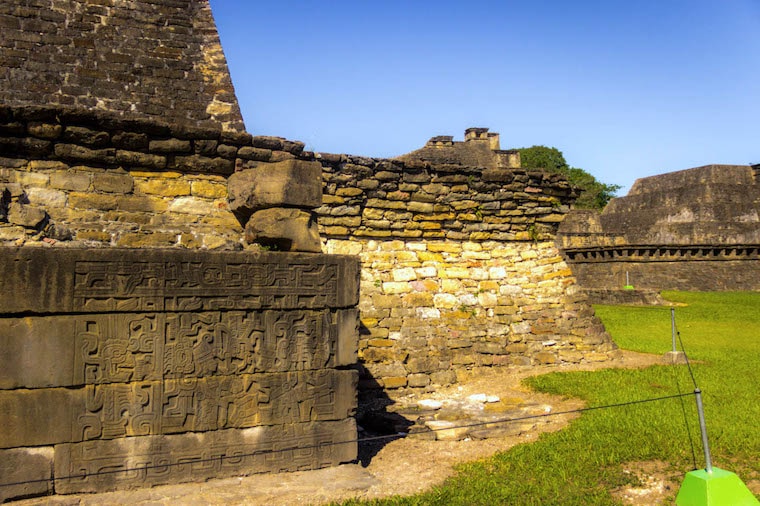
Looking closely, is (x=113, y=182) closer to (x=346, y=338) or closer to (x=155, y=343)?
(x=155, y=343)

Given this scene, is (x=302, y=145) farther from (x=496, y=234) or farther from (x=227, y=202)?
(x=496, y=234)

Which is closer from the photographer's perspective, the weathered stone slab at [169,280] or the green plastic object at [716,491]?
the green plastic object at [716,491]

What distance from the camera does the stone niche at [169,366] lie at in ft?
12.3

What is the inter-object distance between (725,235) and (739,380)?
50.0 ft

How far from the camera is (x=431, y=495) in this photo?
4254mm

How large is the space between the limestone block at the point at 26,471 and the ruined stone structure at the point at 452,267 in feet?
14.1

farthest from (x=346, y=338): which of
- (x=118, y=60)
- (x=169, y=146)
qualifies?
(x=118, y=60)

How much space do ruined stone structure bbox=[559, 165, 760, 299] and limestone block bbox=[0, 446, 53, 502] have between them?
17283 mm

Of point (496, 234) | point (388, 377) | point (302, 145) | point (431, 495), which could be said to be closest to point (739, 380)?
point (496, 234)

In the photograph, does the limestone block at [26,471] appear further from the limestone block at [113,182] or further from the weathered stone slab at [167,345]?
the limestone block at [113,182]

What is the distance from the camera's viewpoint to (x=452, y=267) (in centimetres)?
909

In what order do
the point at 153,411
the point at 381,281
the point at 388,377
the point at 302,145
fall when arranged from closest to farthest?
the point at 153,411, the point at 302,145, the point at 388,377, the point at 381,281

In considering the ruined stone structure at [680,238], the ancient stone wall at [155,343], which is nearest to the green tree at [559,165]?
the ruined stone structure at [680,238]

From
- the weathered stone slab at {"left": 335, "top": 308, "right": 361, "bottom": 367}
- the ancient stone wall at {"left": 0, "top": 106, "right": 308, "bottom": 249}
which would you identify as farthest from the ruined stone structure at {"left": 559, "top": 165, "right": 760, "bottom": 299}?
the weathered stone slab at {"left": 335, "top": 308, "right": 361, "bottom": 367}
